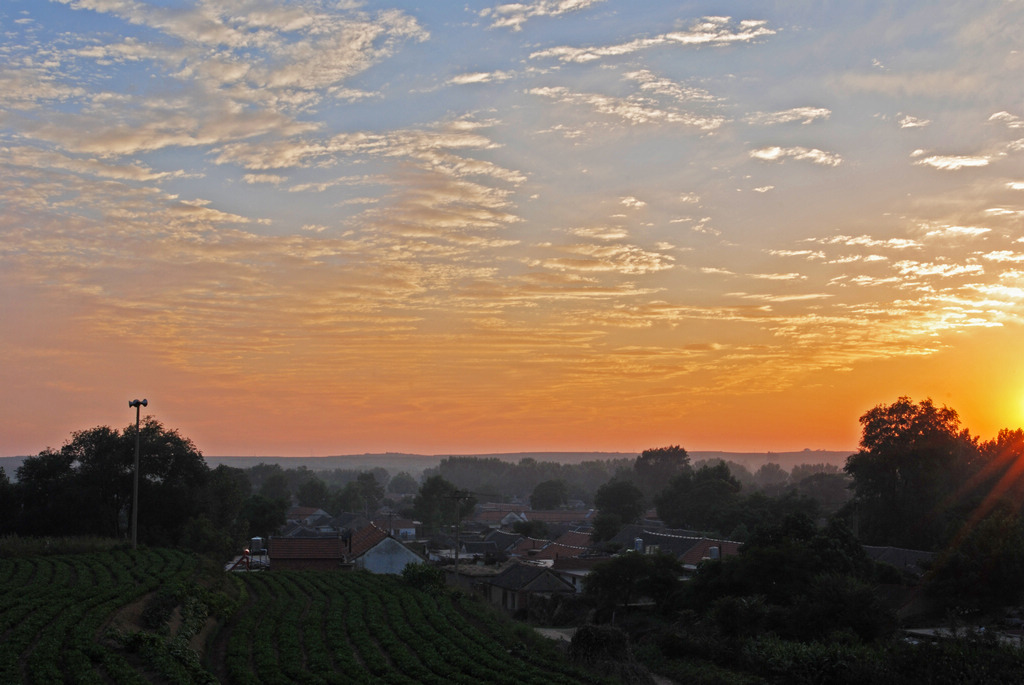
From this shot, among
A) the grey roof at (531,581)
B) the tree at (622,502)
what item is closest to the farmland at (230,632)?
the grey roof at (531,581)

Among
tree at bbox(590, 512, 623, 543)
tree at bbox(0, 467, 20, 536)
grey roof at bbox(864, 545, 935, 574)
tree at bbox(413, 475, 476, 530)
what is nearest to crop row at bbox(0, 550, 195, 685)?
tree at bbox(0, 467, 20, 536)

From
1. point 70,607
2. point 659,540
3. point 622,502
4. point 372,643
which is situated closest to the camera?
point 70,607

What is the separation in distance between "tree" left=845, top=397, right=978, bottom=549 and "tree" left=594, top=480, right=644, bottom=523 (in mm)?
31290

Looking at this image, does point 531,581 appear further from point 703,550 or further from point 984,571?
point 984,571

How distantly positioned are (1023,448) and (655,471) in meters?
75.5

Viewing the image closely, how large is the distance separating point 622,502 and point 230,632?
2944 inches

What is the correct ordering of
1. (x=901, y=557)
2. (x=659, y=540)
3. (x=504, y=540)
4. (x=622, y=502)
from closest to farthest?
1. (x=901, y=557)
2. (x=659, y=540)
3. (x=504, y=540)
4. (x=622, y=502)

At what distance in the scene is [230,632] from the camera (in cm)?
2752

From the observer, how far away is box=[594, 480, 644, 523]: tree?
9831 centimetres

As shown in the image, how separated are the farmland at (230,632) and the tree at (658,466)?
112894 millimetres

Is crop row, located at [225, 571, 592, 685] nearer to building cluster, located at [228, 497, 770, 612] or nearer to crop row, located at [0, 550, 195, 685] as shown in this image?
crop row, located at [0, 550, 195, 685]

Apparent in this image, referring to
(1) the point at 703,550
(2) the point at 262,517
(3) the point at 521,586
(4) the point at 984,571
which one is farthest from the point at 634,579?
(2) the point at 262,517

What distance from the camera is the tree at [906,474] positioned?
65688 mm

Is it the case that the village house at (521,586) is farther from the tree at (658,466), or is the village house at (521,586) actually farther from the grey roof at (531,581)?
the tree at (658,466)
